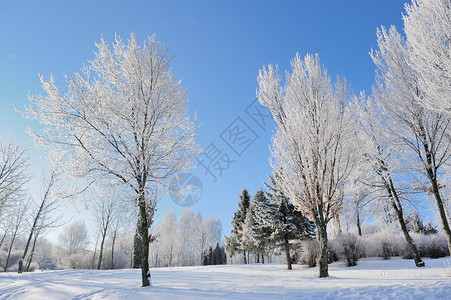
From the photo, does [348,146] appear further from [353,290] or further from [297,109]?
[353,290]

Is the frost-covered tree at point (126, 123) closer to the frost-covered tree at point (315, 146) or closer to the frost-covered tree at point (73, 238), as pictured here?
the frost-covered tree at point (315, 146)

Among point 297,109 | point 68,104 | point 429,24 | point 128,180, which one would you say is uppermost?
point 429,24

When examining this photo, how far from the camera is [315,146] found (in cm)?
818

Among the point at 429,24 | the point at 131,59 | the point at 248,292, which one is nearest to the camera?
the point at 248,292

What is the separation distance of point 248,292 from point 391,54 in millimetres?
9272

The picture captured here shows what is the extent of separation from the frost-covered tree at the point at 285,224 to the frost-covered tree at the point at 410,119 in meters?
6.67

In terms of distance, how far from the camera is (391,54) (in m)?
8.12

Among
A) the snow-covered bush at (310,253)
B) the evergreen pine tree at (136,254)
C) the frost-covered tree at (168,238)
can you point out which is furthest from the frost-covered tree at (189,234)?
the snow-covered bush at (310,253)

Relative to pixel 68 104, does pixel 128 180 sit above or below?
below

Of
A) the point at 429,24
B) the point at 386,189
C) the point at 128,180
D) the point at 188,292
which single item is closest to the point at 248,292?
the point at 188,292

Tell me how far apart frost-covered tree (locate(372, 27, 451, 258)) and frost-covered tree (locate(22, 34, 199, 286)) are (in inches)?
276

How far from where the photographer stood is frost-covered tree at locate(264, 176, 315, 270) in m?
13.3

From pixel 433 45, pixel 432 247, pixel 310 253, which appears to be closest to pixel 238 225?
pixel 310 253

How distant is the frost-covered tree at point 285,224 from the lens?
13.3 metres
